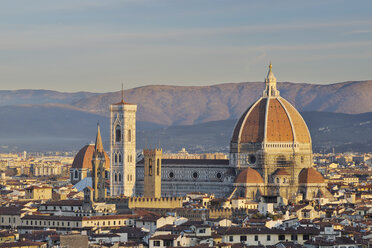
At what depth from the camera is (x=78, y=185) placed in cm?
14450

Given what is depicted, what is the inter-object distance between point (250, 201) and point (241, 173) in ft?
36.6

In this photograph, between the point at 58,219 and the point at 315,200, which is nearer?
the point at 58,219

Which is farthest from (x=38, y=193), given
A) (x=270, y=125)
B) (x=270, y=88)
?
(x=270, y=88)

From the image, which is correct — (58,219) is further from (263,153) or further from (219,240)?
(263,153)

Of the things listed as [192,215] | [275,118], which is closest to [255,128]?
[275,118]

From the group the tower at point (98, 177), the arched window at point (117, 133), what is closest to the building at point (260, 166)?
the arched window at point (117, 133)

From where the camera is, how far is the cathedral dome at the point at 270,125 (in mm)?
130000

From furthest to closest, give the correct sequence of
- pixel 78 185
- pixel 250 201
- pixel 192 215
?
pixel 78 185, pixel 250 201, pixel 192 215

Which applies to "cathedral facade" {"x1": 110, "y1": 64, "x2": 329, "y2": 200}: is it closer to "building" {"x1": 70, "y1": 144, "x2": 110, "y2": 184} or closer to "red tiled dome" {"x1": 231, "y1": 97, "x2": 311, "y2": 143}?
"red tiled dome" {"x1": 231, "y1": 97, "x2": 311, "y2": 143}

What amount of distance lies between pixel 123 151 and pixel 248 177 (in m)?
15.5

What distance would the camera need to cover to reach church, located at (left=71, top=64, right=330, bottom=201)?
126 metres

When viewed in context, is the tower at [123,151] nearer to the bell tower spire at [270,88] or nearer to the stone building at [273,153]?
the stone building at [273,153]

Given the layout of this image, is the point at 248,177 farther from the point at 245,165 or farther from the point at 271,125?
the point at 271,125

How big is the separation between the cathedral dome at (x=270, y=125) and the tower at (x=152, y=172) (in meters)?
9.13
